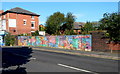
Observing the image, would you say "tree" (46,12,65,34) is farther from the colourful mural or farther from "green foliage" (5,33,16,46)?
the colourful mural

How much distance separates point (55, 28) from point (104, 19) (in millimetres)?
36861

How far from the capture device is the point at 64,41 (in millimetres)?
25484

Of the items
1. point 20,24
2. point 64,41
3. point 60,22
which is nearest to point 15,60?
point 64,41

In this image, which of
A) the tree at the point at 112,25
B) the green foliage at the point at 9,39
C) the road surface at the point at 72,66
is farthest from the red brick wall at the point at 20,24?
the road surface at the point at 72,66

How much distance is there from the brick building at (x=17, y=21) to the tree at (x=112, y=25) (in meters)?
32.2

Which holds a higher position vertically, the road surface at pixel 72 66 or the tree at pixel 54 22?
the tree at pixel 54 22

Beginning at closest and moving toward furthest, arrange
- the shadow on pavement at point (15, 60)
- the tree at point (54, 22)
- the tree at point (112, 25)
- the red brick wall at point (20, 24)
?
the shadow on pavement at point (15, 60) < the tree at point (112, 25) < the red brick wall at point (20, 24) < the tree at point (54, 22)

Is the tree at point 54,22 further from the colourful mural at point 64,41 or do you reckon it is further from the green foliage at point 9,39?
the colourful mural at point 64,41

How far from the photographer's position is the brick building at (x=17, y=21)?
148 feet

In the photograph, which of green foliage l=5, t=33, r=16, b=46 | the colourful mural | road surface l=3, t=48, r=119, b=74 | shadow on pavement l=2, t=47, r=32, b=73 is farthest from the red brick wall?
road surface l=3, t=48, r=119, b=74

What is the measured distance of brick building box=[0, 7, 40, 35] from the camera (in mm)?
45250

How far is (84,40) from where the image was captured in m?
21.6

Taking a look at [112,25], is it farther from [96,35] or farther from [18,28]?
[18,28]

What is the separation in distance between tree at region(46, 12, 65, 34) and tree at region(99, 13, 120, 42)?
36719mm
